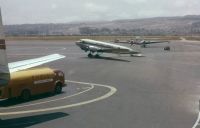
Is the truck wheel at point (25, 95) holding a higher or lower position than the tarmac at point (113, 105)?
higher

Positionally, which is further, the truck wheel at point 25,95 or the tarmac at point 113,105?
the truck wheel at point 25,95

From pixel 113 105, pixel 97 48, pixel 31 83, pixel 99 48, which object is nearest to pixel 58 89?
pixel 31 83

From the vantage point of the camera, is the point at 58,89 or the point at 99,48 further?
the point at 99,48

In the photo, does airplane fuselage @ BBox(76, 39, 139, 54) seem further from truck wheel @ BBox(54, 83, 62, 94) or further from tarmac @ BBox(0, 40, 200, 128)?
truck wheel @ BBox(54, 83, 62, 94)

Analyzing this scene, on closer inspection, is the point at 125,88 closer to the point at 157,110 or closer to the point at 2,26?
the point at 157,110

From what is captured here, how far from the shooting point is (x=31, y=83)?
3847 cm

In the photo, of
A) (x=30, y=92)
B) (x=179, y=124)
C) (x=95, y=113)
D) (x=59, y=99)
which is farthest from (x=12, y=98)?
(x=179, y=124)

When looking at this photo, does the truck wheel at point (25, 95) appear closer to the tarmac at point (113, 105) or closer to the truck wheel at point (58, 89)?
the tarmac at point (113, 105)

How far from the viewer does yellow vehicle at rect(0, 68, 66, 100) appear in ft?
118

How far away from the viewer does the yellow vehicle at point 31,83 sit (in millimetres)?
36000

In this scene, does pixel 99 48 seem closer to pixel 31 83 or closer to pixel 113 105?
pixel 31 83

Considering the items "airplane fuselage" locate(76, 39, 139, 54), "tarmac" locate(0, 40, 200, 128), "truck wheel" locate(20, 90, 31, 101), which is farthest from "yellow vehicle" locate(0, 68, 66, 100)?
"airplane fuselage" locate(76, 39, 139, 54)

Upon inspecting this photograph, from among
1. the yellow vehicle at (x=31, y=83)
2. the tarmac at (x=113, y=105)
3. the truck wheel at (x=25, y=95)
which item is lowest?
the tarmac at (x=113, y=105)

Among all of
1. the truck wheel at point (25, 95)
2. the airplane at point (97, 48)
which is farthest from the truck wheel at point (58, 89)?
the airplane at point (97, 48)
